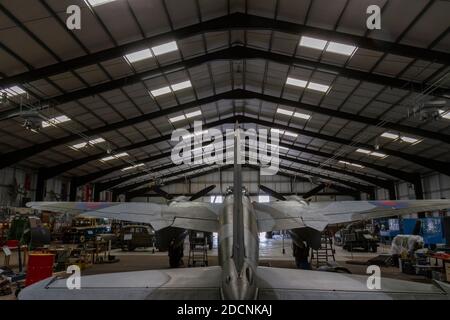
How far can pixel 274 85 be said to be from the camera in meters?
19.0

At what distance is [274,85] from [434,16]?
381 inches

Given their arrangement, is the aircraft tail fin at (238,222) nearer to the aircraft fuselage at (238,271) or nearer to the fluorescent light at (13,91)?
the aircraft fuselage at (238,271)

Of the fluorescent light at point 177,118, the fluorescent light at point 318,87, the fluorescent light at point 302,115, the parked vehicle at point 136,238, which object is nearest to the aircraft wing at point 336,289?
the fluorescent light at point 318,87

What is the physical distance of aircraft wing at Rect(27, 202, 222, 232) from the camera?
763 centimetres

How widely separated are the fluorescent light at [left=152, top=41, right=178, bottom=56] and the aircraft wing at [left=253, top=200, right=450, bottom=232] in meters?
9.06

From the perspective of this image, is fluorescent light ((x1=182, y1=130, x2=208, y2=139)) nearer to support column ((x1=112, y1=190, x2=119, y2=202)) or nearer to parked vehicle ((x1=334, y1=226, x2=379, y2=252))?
parked vehicle ((x1=334, y1=226, x2=379, y2=252))

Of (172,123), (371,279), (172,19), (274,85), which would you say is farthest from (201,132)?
(371,279)

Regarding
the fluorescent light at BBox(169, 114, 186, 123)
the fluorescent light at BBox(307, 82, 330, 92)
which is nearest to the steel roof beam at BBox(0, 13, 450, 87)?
the fluorescent light at BBox(307, 82, 330, 92)

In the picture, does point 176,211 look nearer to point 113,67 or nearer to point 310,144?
point 113,67

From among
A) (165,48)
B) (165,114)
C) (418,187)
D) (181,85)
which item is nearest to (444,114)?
(418,187)

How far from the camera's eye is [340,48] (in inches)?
533

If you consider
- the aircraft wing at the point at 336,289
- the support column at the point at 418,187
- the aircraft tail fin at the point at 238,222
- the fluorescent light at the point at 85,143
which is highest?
the fluorescent light at the point at 85,143

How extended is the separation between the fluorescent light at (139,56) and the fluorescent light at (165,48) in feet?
0.99

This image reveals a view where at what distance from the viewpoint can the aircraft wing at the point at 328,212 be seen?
25.0ft
